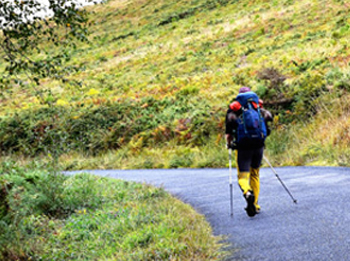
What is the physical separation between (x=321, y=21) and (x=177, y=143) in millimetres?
16091

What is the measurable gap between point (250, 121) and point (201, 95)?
52.4 feet

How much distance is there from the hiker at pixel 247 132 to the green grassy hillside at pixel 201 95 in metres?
2.33

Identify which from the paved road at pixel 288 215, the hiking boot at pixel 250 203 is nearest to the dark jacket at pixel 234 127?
the hiking boot at pixel 250 203

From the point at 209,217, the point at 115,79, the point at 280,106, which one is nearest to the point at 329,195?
the point at 209,217

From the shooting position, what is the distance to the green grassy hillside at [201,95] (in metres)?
14.2

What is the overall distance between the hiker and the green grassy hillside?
2.33m

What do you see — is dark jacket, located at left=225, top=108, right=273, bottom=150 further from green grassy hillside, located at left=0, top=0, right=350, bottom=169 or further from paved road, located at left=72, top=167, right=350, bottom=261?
green grassy hillside, located at left=0, top=0, right=350, bottom=169

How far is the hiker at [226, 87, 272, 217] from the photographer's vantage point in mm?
6816

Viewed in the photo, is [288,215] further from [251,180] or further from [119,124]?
[119,124]

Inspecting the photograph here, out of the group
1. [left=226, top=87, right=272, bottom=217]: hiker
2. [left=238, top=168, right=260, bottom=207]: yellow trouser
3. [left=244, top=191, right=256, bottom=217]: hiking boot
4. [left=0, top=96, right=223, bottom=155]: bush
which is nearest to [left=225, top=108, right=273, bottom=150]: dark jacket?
[left=226, top=87, right=272, bottom=217]: hiker

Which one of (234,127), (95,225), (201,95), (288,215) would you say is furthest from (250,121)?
(201,95)

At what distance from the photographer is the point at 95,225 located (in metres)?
7.21

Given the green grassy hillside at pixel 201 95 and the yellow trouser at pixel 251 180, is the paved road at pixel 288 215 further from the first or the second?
the green grassy hillside at pixel 201 95

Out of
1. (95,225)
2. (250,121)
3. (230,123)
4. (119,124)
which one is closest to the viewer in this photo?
(250,121)
